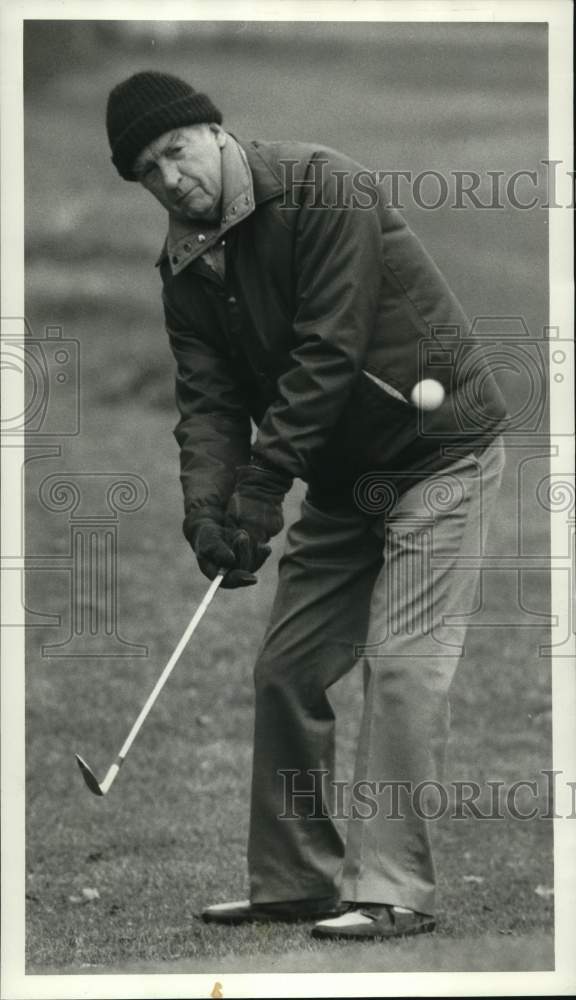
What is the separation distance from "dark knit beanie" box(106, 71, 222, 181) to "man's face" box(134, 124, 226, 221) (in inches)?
1.0

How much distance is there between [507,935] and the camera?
5316 millimetres

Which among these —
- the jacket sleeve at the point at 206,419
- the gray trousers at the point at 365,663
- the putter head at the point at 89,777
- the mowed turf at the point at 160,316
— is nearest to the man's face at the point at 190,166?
the mowed turf at the point at 160,316

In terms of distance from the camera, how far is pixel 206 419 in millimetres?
5355

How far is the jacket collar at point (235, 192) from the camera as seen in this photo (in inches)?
204

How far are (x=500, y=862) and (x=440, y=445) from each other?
4.73 ft

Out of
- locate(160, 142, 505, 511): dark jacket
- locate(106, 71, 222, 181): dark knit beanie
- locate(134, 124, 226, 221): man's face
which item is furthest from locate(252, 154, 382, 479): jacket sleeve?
locate(106, 71, 222, 181): dark knit beanie

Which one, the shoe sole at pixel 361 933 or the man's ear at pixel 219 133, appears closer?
the shoe sole at pixel 361 933

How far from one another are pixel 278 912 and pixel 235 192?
73.8 inches

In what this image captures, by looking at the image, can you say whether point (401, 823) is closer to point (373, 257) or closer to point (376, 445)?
point (376, 445)

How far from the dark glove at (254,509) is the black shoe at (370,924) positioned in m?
0.92

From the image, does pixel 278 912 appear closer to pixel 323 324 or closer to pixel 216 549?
pixel 216 549

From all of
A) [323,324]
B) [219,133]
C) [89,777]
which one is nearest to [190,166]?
[219,133]

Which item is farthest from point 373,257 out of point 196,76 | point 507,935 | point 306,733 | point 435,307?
point 507,935

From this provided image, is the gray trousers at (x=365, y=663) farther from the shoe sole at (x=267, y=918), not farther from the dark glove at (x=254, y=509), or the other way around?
the dark glove at (x=254, y=509)
